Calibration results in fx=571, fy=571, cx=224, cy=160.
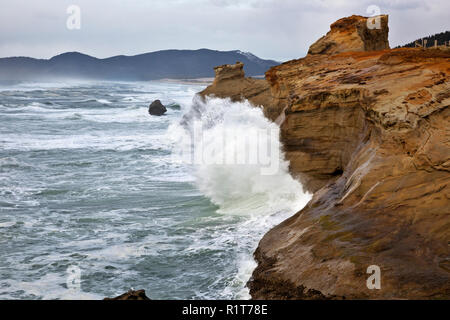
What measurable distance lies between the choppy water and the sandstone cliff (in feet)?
2.87

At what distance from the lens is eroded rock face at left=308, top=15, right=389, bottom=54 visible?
1132cm

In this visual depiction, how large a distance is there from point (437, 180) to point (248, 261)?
2.65 metres

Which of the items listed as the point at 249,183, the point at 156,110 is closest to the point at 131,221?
the point at 249,183

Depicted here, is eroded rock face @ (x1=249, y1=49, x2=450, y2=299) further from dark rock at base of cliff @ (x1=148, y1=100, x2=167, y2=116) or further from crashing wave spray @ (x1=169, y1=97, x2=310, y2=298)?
dark rock at base of cliff @ (x1=148, y1=100, x2=167, y2=116)

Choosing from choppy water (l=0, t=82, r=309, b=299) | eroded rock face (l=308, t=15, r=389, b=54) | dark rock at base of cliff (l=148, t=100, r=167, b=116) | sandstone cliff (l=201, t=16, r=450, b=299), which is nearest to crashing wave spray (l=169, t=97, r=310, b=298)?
choppy water (l=0, t=82, r=309, b=299)

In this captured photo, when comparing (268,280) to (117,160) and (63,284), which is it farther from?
(117,160)

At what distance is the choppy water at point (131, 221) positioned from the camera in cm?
725

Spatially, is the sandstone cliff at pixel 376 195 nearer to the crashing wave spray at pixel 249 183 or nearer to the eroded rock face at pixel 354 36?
the crashing wave spray at pixel 249 183

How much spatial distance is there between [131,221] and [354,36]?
6.41 meters

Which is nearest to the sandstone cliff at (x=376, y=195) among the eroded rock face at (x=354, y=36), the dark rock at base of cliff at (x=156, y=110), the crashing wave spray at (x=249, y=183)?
the crashing wave spray at (x=249, y=183)

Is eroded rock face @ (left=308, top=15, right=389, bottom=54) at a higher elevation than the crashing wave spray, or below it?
higher

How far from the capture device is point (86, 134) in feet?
81.5
